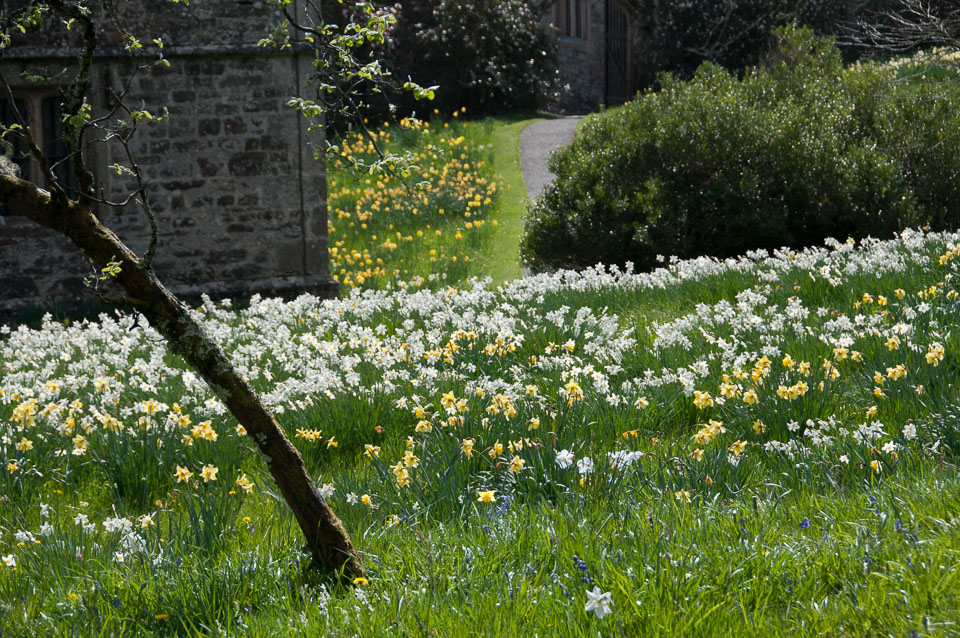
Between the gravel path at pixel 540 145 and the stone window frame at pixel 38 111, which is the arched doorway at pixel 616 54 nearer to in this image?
the gravel path at pixel 540 145

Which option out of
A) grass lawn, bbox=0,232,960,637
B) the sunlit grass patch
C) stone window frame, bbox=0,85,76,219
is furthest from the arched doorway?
grass lawn, bbox=0,232,960,637

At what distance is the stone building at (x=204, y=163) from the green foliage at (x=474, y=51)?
10385 mm

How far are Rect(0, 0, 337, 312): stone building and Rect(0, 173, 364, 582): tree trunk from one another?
282 inches

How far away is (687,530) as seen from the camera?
10.1 feet

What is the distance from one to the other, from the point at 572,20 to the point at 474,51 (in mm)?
6100

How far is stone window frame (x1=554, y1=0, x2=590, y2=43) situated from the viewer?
2506 cm

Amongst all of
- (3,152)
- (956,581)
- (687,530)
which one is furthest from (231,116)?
(956,581)

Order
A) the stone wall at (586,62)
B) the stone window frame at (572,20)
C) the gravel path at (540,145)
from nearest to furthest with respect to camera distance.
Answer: the gravel path at (540,145)
the stone wall at (586,62)
the stone window frame at (572,20)

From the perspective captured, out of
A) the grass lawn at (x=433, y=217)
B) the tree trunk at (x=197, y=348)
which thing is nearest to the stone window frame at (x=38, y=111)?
the grass lawn at (x=433, y=217)

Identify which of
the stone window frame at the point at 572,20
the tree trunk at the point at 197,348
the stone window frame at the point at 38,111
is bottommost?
the tree trunk at the point at 197,348

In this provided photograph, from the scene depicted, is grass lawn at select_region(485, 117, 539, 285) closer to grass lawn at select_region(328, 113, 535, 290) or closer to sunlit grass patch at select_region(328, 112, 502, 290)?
grass lawn at select_region(328, 113, 535, 290)

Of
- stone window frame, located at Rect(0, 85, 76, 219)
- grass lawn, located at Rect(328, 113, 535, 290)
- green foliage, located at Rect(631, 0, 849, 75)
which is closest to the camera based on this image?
stone window frame, located at Rect(0, 85, 76, 219)

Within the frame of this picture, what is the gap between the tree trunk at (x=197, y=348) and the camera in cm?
296

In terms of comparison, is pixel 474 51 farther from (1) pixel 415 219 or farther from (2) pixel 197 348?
(2) pixel 197 348
